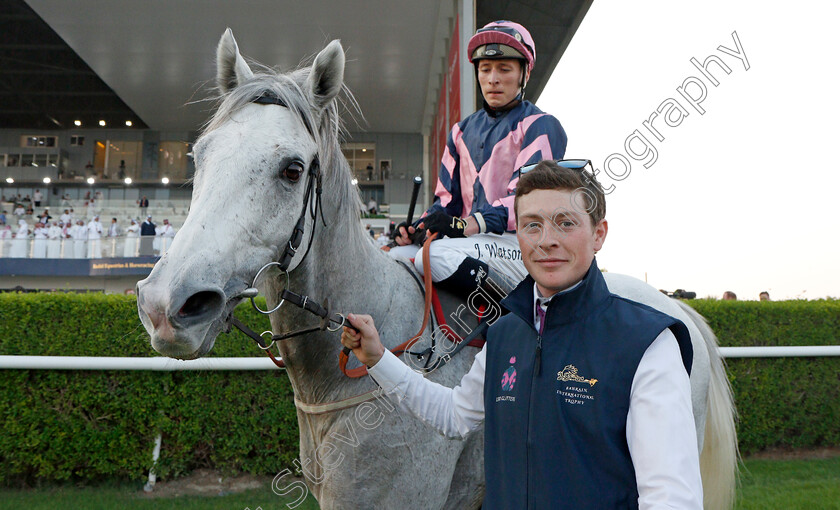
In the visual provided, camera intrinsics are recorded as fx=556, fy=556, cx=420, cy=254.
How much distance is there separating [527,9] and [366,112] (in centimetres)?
1317

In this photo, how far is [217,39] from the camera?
2080cm

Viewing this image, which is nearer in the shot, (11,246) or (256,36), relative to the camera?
(11,246)

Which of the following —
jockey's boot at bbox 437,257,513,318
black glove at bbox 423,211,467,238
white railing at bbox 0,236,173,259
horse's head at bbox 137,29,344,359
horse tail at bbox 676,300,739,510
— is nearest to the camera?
horse's head at bbox 137,29,344,359

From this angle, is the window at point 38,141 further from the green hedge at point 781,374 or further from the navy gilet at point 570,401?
the navy gilet at point 570,401

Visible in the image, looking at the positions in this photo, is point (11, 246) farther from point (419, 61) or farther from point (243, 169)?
point (243, 169)

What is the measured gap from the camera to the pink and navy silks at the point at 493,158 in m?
2.23

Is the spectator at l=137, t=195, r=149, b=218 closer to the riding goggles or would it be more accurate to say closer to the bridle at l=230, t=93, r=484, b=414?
the riding goggles

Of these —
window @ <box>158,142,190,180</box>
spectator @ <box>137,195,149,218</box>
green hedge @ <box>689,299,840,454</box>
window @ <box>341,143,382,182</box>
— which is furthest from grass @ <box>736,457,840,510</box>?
window @ <box>158,142,190,180</box>

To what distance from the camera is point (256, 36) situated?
67.4ft

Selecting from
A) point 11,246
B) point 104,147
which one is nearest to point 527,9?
point 11,246

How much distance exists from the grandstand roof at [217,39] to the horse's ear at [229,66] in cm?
1372

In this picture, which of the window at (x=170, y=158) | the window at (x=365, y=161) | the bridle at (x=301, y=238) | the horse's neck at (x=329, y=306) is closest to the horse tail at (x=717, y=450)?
the horse's neck at (x=329, y=306)

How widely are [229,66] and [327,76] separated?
0.38 m

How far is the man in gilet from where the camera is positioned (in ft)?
3.29
